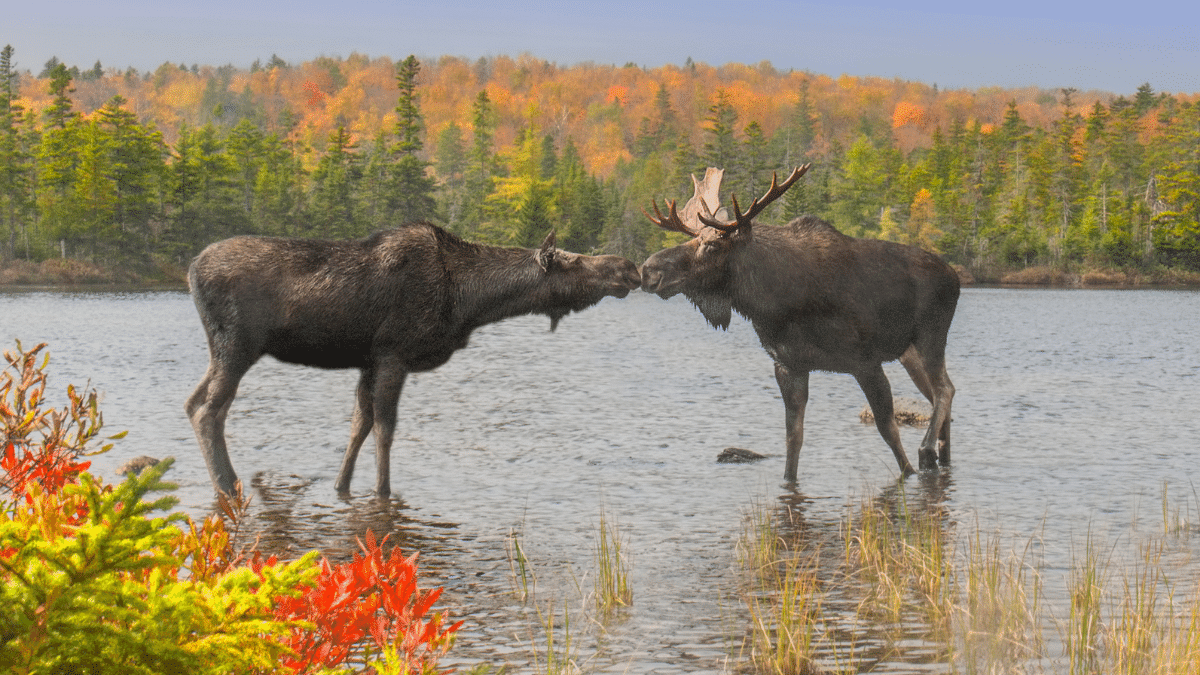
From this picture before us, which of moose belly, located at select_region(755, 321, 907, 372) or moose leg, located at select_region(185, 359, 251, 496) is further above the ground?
moose belly, located at select_region(755, 321, 907, 372)

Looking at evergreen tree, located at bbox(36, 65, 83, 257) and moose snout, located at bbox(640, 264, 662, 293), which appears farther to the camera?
evergreen tree, located at bbox(36, 65, 83, 257)

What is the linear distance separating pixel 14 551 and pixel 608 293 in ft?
Result: 27.8

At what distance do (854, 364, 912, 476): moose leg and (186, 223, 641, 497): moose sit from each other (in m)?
2.51

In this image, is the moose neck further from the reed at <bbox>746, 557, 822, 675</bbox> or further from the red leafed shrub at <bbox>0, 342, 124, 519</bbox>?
the red leafed shrub at <bbox>0, 342, 124, 519</bbox>

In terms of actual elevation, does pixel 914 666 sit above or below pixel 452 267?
below

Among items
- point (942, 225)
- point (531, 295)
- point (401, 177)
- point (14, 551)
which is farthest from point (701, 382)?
Result: point (942, 225)

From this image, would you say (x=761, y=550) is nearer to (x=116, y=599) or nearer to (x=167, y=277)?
(x=116, y=599)

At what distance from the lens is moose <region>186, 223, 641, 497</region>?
1048 centimetres

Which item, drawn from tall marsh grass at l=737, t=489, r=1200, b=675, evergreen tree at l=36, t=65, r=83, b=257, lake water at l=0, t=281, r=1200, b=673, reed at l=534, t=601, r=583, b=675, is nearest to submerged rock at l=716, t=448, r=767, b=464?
lake water at l=0, t=281, r=1200, b=673

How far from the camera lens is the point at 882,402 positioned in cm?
1152

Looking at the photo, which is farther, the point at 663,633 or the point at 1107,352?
the point at 1107,352

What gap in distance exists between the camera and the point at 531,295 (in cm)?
1111

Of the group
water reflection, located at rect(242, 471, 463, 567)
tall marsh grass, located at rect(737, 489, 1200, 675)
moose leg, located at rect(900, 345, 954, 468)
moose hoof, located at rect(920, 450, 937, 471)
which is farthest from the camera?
moose hoof, located at rect(920, 450, 937, 471)

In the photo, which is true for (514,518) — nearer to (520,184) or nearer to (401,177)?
(401,177)
